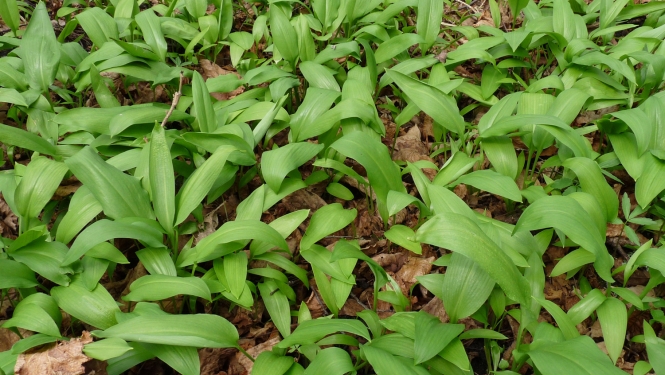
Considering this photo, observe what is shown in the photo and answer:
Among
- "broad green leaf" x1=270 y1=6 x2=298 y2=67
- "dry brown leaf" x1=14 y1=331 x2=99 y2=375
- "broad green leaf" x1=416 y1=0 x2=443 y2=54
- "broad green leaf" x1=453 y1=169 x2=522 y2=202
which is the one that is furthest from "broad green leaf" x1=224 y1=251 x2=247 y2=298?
"broad green leaf" x1=416 y1=0 x2=443 y2=54

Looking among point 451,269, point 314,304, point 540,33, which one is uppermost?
point 540,33

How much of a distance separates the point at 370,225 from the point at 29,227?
144cm

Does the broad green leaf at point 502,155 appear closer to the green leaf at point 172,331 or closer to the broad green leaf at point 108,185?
the green leaf at point 172,331

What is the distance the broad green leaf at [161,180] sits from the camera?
1959 millimetres

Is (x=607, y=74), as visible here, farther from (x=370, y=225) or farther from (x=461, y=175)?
(x=370, y=225)

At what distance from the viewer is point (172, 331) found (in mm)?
1595

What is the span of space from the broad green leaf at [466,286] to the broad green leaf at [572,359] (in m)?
0.24

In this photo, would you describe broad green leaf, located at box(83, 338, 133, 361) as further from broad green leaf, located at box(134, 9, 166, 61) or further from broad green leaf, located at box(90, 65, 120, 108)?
broad green leaf, located at box(134, 9, 166, 61)

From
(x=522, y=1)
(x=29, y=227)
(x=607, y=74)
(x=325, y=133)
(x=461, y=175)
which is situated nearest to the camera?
(x=29, y=227)

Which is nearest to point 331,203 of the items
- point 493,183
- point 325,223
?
point 325,223

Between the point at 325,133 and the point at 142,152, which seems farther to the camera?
the point at 325,133

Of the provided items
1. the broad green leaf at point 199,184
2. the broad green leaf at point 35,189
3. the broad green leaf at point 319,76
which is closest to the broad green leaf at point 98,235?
the broad green leaf at point 199,184

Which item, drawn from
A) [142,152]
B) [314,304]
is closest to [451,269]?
[314,304]

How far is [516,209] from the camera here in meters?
2.35
